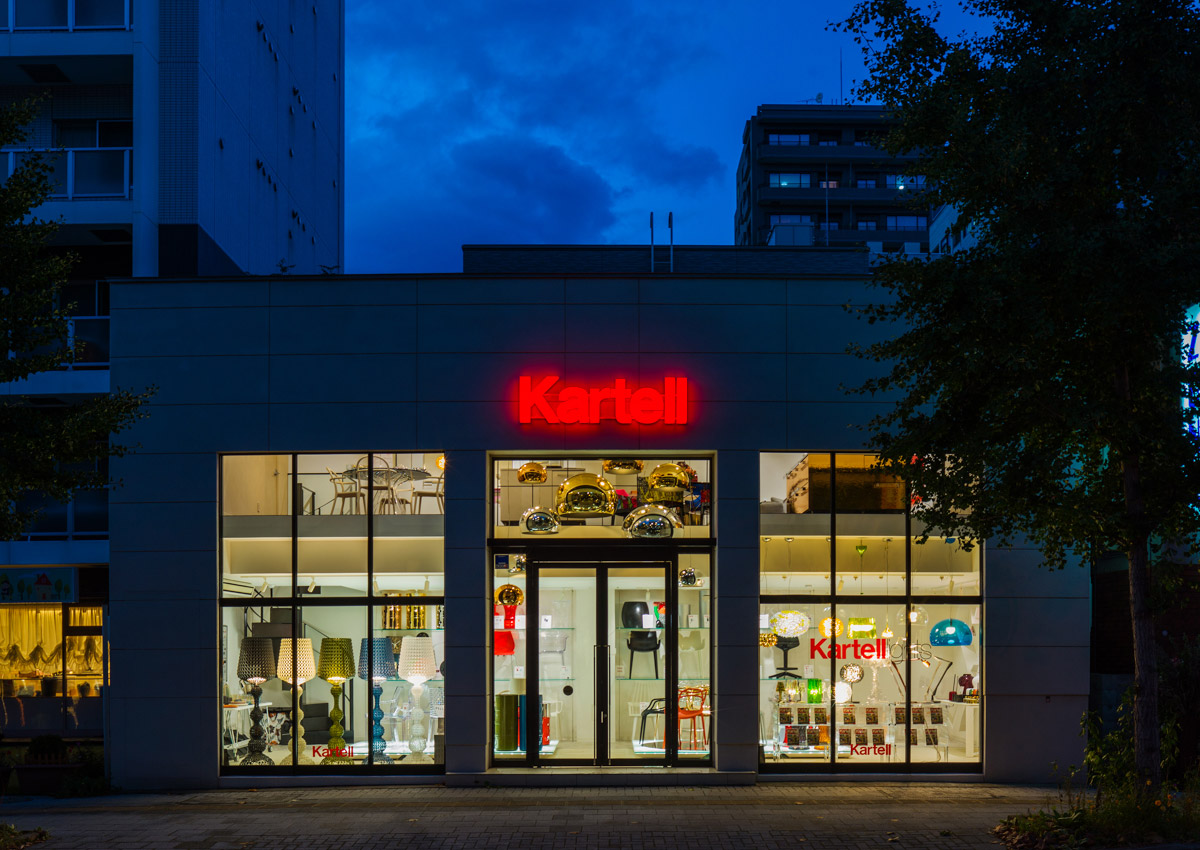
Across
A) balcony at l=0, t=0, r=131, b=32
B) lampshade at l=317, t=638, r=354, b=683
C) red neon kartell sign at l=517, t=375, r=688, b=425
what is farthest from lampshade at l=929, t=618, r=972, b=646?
balcony at l=0, t=0, r=131, b=32

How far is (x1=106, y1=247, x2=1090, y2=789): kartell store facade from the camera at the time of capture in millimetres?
13328

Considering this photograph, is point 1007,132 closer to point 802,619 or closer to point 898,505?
point 898,505

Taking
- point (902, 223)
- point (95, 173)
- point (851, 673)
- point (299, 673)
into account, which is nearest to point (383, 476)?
point (299, 673)

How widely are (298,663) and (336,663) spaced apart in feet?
1.69

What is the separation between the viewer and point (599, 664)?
44.3 ft

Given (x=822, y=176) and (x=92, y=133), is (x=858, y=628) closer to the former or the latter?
(x=92, y=133)

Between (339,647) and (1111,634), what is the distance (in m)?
11.1

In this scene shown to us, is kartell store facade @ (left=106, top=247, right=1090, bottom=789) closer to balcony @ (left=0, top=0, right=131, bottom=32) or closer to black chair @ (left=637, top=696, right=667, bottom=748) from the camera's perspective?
black chair @ (left=637, top=696, right=667, bottom=748)

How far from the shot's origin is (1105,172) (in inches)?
392

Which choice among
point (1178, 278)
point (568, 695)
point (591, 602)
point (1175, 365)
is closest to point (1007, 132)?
point (1178, 278)

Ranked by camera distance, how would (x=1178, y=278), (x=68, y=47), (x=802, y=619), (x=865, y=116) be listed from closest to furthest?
1. (x=1178, y=278)
2. (x=802, y=619)
3. (x=68, y=47)
4. (x=865, y=116)

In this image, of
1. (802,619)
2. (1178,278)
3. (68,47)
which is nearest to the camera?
(1178,278)

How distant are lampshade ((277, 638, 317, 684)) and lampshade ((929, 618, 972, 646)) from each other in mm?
8579

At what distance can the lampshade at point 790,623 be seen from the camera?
1348cm
